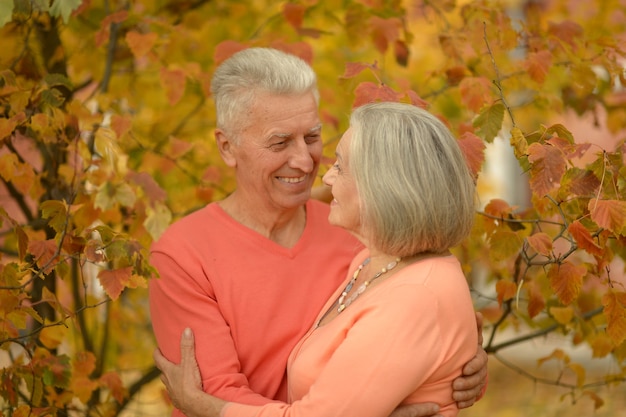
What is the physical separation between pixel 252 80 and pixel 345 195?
63 centimetres

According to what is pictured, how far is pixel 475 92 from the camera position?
3.50 meters

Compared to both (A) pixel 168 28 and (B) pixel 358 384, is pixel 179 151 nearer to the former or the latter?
(A) pixel 168 28

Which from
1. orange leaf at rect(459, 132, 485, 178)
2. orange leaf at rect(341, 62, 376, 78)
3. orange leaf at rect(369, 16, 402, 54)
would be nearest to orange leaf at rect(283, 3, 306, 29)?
orange leaf at rect(369, 16, 402, 54)

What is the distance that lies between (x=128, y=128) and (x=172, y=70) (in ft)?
1.68

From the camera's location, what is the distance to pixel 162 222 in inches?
133

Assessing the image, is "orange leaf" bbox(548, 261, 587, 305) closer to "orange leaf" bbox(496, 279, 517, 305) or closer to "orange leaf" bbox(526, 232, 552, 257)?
"orange leaf" bbox(526, 232, 552, 257)

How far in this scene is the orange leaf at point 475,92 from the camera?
3479 mm

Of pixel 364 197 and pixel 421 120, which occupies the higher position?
pixel 421 120

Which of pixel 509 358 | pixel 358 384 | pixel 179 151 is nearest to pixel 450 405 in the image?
pixel 358 384

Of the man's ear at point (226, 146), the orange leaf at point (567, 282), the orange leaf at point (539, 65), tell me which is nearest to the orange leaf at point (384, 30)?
the orange leaf at point (539, 65)

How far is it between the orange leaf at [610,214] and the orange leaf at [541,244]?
27cm

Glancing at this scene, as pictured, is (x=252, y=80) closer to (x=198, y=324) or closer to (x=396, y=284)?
(x=198, y=324)

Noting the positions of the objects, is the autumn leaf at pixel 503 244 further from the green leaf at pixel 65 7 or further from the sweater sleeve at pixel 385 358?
the green leaf at pixel 65 7

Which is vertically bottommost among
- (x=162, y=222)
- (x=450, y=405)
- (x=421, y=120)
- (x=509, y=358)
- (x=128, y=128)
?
(x=509, y=358)
